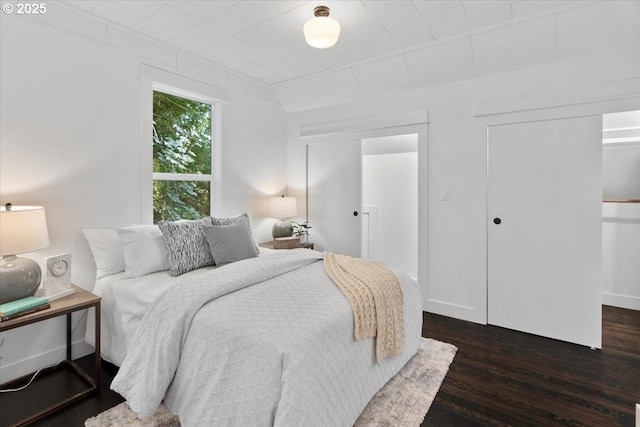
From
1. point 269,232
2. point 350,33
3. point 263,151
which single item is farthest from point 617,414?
point 263,151

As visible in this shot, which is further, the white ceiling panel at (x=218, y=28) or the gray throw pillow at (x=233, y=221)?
the gray throw pillow at (x=233, y=221)

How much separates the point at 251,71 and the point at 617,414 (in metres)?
3.96

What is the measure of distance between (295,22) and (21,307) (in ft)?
8.40

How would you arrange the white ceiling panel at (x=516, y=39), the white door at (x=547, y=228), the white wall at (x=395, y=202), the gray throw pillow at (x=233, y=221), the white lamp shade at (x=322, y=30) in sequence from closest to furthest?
the white lamp shade at (x=322, y=30) < the white ceiling panel at (x=516, y=39) < the white door at (x=547, y=228) < the gray throw pillow at (x=233, y=221) < the white wall at (x=395, y=202)

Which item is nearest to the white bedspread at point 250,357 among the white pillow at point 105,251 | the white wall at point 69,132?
the white pillow at point 105,251

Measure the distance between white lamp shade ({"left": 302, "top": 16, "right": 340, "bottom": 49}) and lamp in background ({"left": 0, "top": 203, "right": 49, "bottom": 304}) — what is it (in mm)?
1972

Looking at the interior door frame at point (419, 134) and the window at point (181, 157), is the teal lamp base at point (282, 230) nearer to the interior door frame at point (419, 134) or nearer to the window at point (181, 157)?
the window at point (181, 157)

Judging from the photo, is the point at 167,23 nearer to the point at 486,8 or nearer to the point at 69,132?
the point at 69,132

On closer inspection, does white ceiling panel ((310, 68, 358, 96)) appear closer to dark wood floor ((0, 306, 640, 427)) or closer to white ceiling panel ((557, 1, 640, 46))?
white ceiling panel ((557, 1, 640, 46))

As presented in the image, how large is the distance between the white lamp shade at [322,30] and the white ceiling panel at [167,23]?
3.37 ft

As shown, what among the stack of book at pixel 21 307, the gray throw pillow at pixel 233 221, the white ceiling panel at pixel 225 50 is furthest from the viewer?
the white ceiling panel at pixel 225 50

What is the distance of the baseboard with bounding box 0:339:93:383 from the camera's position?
2086 mm

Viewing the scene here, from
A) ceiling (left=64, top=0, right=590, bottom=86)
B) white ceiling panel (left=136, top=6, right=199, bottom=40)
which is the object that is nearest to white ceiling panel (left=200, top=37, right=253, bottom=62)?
ceiling (left=64, top=0, right=590, bottom=86)

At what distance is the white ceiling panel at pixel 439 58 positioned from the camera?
9.21 ft
